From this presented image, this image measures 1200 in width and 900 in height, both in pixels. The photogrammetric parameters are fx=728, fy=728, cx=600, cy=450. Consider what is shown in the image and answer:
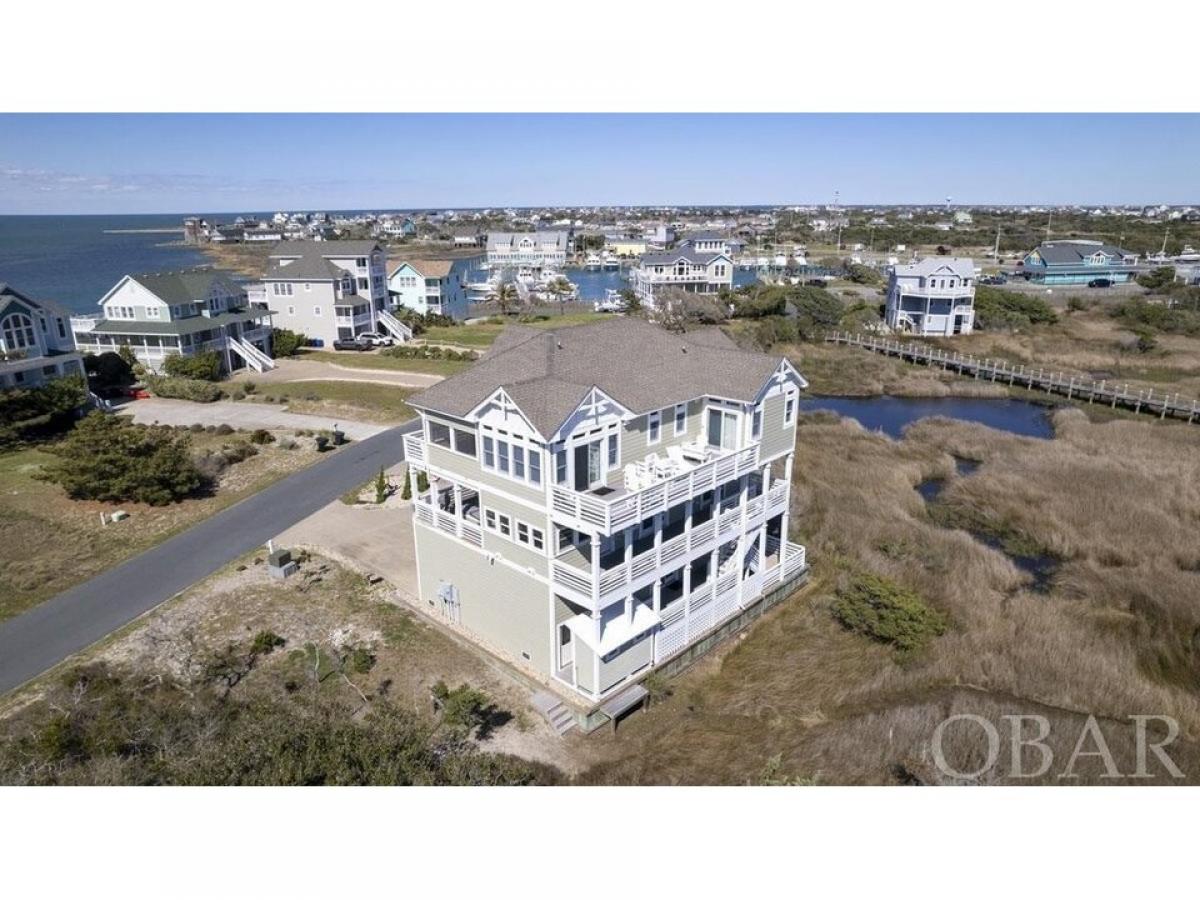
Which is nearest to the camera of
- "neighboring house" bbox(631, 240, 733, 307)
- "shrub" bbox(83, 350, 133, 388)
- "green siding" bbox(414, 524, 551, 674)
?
"green siding" bbox(414, 524, 551, 674)

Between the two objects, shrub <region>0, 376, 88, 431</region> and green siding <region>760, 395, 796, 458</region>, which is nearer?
green siding <region>760, 395, 796, 458</region>

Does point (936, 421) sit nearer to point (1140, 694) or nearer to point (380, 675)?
point (1140, 694)

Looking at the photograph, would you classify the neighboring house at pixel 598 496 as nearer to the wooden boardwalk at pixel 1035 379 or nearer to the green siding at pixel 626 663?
the green siding at pixel 626 663

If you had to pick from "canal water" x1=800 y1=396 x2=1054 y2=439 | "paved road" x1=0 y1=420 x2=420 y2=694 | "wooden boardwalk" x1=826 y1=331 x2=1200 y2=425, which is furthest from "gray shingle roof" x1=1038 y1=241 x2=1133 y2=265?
"paved road" x1=0 y1=420 x2=420 y2=694

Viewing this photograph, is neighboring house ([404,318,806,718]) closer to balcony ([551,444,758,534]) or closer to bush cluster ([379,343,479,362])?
balcony ([551,444,758,534])

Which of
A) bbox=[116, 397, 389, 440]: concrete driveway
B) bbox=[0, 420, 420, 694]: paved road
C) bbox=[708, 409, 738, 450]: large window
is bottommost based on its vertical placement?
bbox=[0, 420, 420, 694]: paved road

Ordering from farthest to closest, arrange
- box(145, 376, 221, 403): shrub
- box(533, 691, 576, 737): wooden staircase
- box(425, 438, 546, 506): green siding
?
box(145, 376, 221, 403): shrub, box(425, 438, 546, 506): green siding, box(533, 691, 576, 737): wooden staircase

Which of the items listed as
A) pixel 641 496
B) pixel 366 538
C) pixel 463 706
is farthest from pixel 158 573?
pixel 641 496

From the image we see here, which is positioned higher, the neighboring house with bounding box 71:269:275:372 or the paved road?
the neighboring house with bounding box 71:269:275:372

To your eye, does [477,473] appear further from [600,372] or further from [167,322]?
[167,322]
